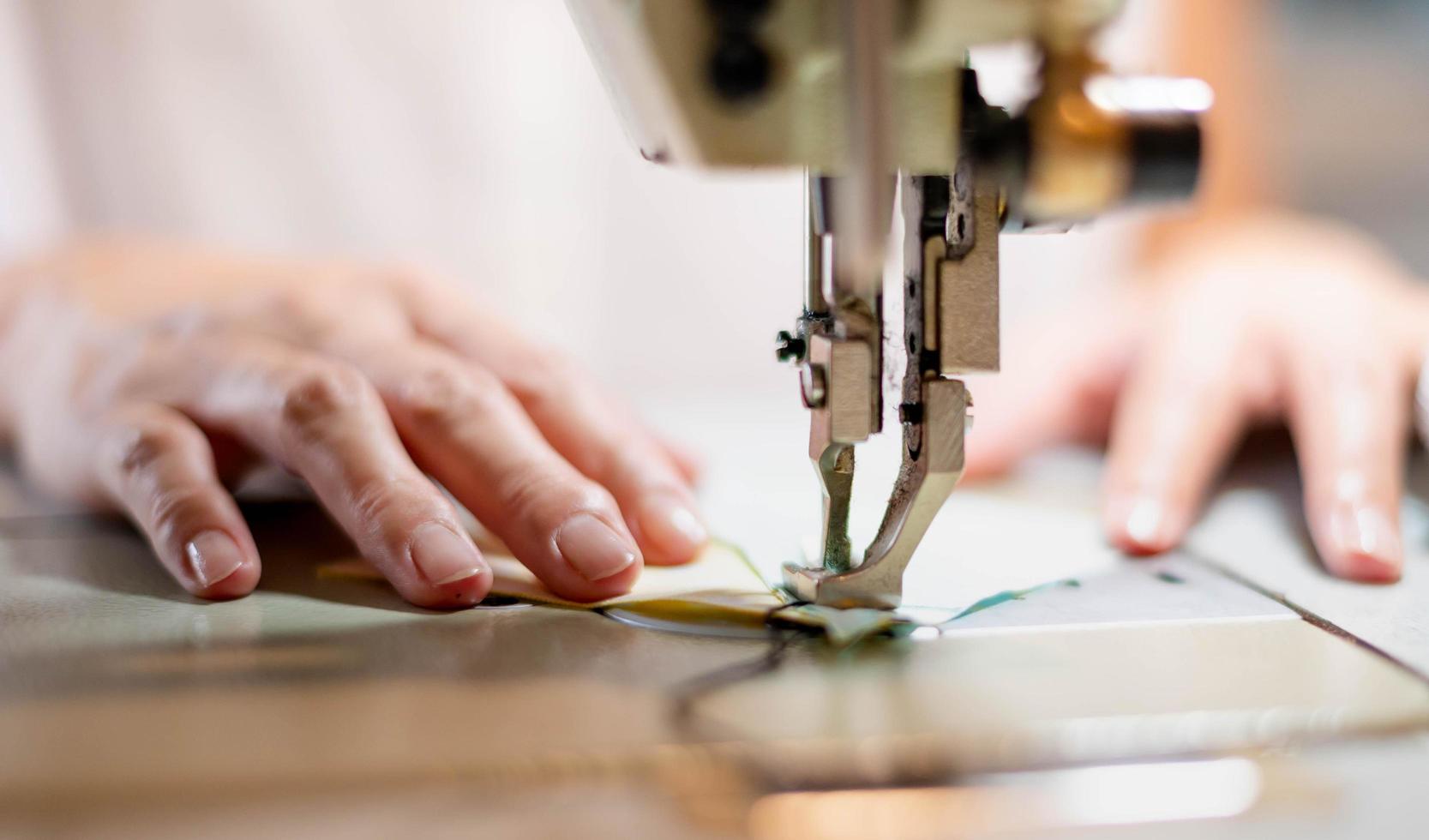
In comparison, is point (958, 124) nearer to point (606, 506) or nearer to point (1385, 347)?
point (606, 506)

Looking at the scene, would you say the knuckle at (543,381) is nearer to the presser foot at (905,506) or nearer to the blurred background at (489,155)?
the presser foot at (905,506)

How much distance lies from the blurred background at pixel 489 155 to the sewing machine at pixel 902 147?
39.6 inches

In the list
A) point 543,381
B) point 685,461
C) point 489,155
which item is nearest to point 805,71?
point 543,381

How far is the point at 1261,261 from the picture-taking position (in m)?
1.28

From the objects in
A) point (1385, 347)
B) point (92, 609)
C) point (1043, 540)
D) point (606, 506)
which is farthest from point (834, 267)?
point (1385, 347)

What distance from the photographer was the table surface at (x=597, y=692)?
1.44 ft

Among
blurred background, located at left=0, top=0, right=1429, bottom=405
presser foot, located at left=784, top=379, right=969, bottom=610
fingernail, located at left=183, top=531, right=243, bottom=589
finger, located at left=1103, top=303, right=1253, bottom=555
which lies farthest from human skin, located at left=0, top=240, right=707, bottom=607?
blurred background, located at left=0, top=0, right=1429, bottom=405

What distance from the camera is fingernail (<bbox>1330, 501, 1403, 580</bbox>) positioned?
2.40 ft

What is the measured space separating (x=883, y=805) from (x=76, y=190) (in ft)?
5.39

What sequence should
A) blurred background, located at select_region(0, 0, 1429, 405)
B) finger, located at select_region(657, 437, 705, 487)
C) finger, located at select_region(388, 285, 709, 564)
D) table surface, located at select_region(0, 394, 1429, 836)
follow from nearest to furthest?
1. table surface, located at select_region(0, 394, 1429, 836)
2. finger, located at select_region(388, 285, 709, 564)
3. finger, located at select_region(657, 437, 705, 487)
4. blurred background, located at select_region(0, 0, 1429, 405)

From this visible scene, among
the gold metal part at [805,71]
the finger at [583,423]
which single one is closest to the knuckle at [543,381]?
the finger at [583,423]

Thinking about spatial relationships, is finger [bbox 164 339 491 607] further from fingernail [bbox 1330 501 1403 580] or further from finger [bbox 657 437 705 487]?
fingernail [bbox 1330 501 1403 580]

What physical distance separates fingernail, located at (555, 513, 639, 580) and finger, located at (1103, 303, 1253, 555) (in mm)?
367

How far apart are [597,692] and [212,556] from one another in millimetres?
291
